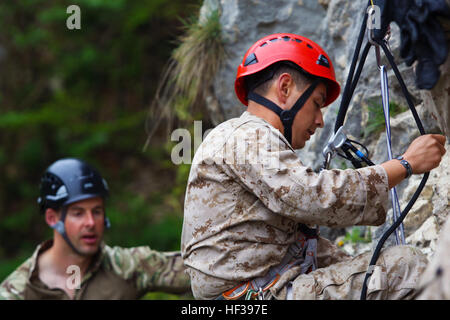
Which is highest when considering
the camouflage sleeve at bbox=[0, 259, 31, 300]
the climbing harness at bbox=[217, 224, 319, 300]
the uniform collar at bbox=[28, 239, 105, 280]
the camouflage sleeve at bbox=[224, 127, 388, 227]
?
the camouflage sleeve at bbox=[224, 127, 388, 227]

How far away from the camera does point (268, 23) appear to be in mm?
5766

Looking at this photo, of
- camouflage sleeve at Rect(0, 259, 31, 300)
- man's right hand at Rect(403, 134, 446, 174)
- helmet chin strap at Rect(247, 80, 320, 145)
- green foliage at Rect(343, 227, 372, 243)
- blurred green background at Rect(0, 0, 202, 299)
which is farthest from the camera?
blurred green background at Rect(0, 0, 202, 299)

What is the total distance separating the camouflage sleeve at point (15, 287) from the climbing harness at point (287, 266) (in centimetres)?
279

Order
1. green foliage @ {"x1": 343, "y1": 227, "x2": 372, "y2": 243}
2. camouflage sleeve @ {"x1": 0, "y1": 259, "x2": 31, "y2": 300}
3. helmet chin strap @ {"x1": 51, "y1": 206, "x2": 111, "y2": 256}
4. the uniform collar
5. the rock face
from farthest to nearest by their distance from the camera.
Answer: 1. helmet chin strap @ {"x1": 51, "y1": 206, "x2": 111, "y2": 256}
2. the uniform collar
3. camouflage sleeve @ {"x1": 0, "y1": 259, "x2": 31, "y2": 300}
4. green foliage @ {"x1": 343, "y1": 227, "x2": 372, "y2": 243}
5. the rock face

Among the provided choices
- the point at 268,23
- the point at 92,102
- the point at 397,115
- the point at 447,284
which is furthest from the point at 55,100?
the point at 447,284

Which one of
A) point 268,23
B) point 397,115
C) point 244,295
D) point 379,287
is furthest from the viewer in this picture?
point 268,23

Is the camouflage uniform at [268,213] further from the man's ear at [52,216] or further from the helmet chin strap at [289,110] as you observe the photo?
the man's ear at [52,216]

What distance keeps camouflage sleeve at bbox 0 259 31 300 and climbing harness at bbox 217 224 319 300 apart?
2787 mm

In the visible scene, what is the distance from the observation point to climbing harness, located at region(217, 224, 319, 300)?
129 inches

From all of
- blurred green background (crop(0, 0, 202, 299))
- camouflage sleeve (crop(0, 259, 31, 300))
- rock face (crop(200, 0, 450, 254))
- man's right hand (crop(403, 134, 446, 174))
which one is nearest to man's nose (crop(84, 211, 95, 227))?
camouflage sleeve (crop(0, 259, 31, 300))

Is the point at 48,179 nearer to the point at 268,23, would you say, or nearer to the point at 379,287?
the point at 268,23

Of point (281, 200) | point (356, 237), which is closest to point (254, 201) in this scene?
point (281, 200)

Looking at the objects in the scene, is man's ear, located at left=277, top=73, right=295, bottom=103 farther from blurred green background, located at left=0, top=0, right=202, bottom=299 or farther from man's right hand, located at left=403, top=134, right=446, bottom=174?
blurred green background, located at left=0, top=0, right=202, bottom=299
